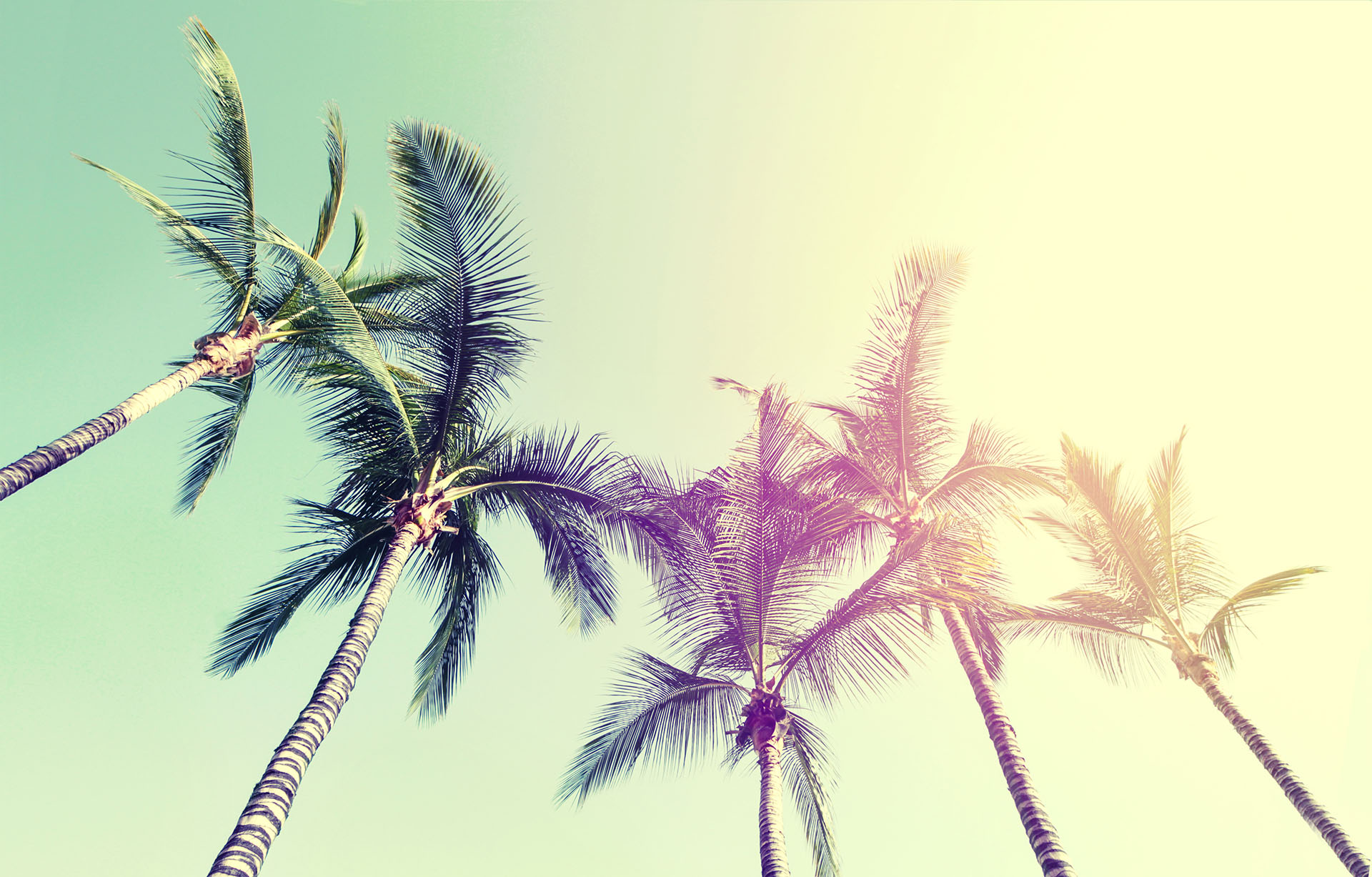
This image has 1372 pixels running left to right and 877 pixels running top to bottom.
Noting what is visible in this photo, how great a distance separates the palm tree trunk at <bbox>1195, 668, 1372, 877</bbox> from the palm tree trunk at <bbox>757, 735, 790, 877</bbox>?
666cm

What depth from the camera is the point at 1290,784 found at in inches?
357

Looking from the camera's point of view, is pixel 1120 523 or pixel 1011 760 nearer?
pixel 1011 760

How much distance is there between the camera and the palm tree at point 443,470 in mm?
8758

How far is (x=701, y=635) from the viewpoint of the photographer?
8.98 metres

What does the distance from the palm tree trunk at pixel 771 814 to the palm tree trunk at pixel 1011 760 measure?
251cm

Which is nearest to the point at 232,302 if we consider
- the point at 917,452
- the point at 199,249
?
the point at 199,249

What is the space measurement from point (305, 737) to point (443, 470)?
13.2ft

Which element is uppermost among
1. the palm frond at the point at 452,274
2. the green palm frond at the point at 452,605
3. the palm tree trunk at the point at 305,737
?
the palm frond at the point at 452,274

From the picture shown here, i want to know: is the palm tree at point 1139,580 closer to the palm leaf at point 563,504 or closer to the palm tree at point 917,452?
the palm tree at point 917,452

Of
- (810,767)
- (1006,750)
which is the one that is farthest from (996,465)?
(810,767)

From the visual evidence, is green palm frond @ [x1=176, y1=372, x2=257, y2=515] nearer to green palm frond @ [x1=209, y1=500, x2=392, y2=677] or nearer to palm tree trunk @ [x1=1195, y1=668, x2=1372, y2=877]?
green palm frond @ [x1=209, y1=500, x2=392, y2=677]

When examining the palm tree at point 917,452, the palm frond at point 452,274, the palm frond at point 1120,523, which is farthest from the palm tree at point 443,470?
the palm frond at point 1120,523

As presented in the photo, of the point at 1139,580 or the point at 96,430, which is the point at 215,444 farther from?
the point at 1139,580

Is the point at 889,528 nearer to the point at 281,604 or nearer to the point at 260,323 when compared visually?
the point at 281,604
